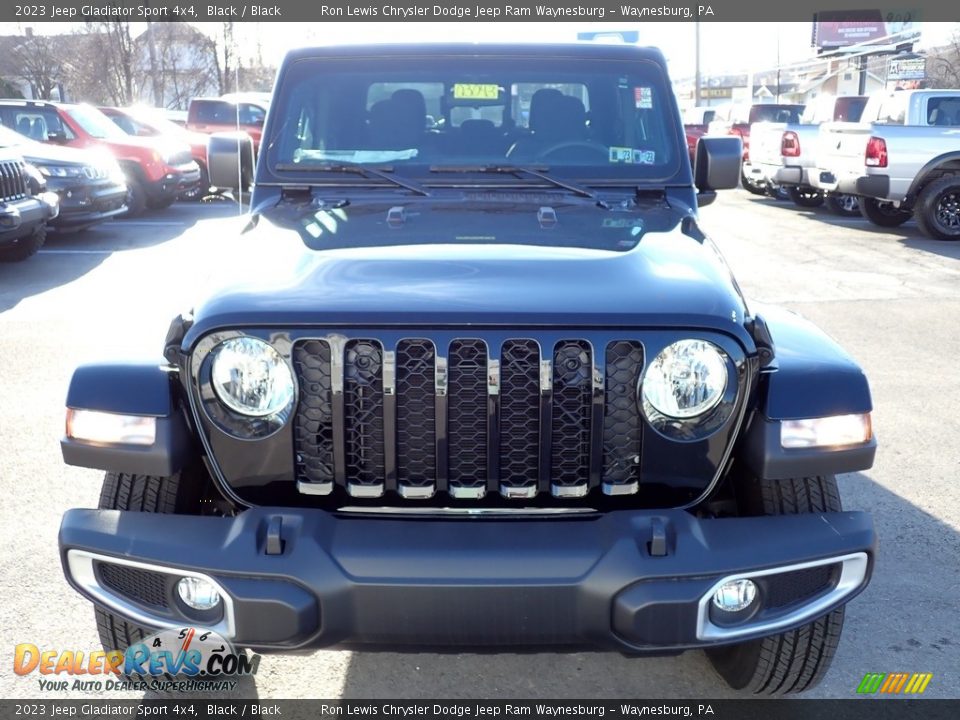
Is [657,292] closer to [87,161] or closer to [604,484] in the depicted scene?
[604,484]

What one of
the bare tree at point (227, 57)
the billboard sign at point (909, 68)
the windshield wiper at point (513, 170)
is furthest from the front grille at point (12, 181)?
the billboard sign at point (909, 68)

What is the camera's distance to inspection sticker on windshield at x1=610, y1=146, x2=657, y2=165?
367cm

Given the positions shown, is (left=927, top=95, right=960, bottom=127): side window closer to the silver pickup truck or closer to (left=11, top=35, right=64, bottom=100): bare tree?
the silver pickup truck

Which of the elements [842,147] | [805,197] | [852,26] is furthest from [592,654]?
[852,26]

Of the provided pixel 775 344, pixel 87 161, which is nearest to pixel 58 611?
pixel 775 344

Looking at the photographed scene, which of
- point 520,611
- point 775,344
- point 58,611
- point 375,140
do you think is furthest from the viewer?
point 375,140

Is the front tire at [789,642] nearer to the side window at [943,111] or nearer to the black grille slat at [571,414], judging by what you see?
the black grille slat at [571,414]

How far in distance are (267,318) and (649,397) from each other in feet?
3.05

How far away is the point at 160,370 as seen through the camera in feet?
8.21

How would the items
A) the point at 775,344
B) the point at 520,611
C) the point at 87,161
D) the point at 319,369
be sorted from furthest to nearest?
the point at 87,161 → the point at 775,344 → the point at 319,369 → the point at 520,611

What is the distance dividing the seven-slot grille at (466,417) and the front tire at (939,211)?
11.4 m

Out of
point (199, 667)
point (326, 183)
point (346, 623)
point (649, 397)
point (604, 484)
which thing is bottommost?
point (199, 667)

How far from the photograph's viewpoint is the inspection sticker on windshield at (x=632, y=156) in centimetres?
367

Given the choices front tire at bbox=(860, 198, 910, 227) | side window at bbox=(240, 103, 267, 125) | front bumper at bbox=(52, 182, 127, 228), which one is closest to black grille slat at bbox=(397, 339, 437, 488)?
front bumper at bbox=(52, 182, 127, 228)
